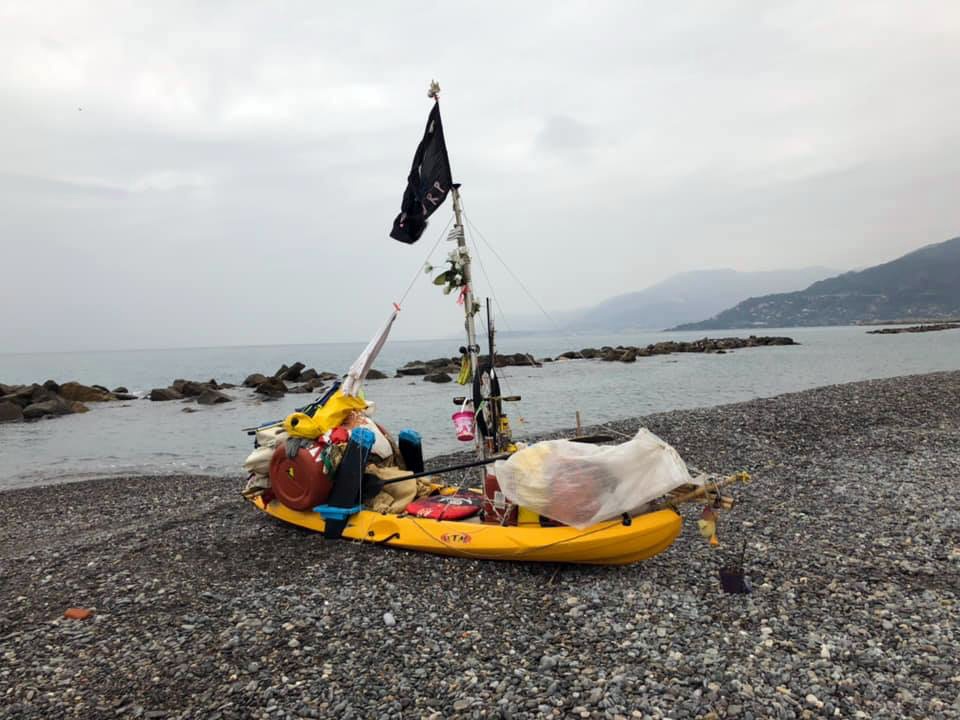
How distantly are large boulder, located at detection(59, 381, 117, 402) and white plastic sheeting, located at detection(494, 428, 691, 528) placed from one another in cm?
4222

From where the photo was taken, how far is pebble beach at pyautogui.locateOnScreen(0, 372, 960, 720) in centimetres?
458

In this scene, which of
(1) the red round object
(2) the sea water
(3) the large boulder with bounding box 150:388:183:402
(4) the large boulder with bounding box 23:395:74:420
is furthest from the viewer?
(3) the large boulder with bounding box 150:388:183:402

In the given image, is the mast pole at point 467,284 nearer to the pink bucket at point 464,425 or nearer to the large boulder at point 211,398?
the pink bucket at point 464,425

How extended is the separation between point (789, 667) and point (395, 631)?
3.55 m

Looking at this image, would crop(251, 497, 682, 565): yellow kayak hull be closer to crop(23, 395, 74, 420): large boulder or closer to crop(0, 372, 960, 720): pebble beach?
crop(0, 372, 960, 720): pebble beach

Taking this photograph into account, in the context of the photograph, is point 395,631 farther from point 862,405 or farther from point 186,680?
point 862,405

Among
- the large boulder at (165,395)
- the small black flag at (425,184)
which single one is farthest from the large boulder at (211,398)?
the small black flag at (425,184)

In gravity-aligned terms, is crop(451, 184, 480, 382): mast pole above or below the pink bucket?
above

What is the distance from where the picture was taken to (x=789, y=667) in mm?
4809

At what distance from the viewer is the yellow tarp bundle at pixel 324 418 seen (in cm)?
822

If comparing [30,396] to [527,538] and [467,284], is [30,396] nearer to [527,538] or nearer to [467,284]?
[467,284]

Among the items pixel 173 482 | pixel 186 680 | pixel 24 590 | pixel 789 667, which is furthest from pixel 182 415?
pixel 789 667

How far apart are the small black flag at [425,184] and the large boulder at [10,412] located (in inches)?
1311

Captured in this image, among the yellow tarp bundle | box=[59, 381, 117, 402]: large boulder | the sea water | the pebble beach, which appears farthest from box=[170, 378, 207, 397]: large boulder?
the yellow tarp bundle
